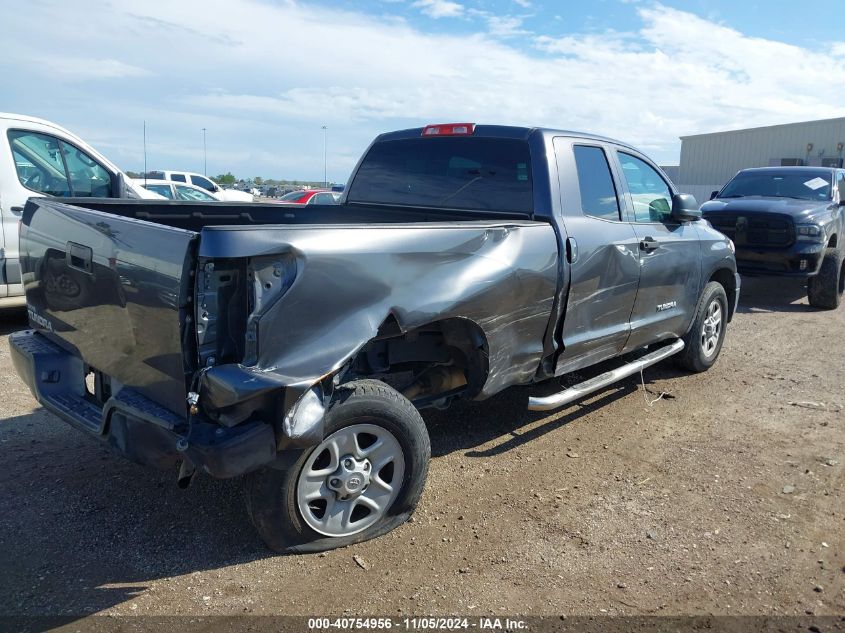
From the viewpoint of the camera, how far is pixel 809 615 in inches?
117

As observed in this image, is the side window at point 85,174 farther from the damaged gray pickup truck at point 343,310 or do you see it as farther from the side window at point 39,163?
the damaged gray pickup truck at point 343,310

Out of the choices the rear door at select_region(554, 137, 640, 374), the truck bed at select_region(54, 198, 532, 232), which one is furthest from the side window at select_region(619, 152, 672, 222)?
the truck bed at select_region(54, 198, 532, 232)

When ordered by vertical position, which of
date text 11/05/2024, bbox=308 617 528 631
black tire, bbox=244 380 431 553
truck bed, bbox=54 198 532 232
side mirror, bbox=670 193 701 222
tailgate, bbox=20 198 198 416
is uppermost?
side mirror, bbox=670 193 701 222

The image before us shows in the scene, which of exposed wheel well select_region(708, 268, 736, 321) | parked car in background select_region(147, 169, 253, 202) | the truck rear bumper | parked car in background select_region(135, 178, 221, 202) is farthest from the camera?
parked car in background select_region(147, 169, 253, 202)

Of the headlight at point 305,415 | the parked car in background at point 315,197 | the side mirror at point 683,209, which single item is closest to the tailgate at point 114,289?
the headlight at point 305,415

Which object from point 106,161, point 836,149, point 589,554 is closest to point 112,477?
point 589,554

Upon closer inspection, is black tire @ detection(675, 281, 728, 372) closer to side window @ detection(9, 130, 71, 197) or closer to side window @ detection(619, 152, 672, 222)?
side window @ detection(619, 152, 672, 222)

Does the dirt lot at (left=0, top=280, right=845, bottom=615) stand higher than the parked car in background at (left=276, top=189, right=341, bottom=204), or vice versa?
the parked car in background at (left=276, top=189, right=341, bottom=204)

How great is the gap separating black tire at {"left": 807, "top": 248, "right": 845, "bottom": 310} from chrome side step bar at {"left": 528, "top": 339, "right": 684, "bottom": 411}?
5.18 metres

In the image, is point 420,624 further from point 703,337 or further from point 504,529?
point 703,337

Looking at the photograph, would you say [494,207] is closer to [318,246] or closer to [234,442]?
[318,246]

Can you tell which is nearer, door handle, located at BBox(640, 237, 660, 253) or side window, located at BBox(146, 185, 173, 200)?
door handle, located at BBox(640, 237, 660, 253)

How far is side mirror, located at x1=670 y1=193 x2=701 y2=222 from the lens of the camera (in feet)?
17.4

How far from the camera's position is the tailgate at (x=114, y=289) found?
2740mm
